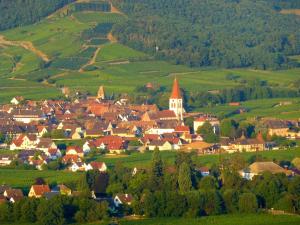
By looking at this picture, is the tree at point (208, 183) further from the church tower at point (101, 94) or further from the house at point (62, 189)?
the church tower at point (101, 94)

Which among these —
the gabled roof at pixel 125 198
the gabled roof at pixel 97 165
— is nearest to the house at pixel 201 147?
the gabled roof at pixel 97 165

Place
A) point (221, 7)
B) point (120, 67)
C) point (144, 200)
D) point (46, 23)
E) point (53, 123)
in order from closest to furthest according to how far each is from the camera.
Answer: point (144, 200)
point (53, 123)
point (120, 67)
point (46, 23)
point (221, 7)

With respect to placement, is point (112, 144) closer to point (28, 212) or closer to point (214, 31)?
point (28, 212)

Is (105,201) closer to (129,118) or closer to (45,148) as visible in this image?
(45,148)

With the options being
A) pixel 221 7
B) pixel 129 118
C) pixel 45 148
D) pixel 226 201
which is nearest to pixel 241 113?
pixel 129 118

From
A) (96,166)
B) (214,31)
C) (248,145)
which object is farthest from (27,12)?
(96,166)

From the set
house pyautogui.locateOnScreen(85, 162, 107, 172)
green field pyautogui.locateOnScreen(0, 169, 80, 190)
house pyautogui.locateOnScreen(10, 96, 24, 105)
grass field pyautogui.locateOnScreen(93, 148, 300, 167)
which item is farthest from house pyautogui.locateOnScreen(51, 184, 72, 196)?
house pyautogui.locateOnScreen(10, 96, 24, 105)

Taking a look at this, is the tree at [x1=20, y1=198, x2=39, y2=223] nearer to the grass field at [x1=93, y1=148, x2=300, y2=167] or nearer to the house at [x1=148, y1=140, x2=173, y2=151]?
the grass field at [x1=93, y1=148, x2=300, y2=167]
